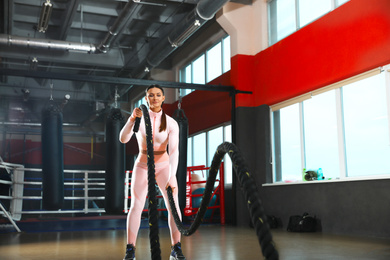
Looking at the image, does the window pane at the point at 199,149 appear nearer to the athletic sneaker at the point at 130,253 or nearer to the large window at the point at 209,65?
the large window at the point at 209,65

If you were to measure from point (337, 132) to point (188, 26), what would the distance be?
132 inches

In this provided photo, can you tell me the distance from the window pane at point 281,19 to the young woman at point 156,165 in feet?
16.1

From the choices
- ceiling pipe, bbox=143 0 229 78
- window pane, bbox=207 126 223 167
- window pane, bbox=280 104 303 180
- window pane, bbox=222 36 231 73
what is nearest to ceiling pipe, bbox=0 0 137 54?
ceiling pipe, bbox=143 0 229 78

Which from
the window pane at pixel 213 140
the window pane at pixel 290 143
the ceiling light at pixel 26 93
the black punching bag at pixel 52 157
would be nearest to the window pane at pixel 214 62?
the window pane at pixel 213 140

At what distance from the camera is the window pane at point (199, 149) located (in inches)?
415

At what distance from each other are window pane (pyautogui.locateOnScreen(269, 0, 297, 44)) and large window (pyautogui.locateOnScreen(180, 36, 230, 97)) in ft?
5.01

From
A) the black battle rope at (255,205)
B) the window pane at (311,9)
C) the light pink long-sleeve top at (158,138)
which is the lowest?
the black battle rope at (255,205)

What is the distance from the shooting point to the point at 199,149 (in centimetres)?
1082

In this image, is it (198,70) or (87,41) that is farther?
(198,70)

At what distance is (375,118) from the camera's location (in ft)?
18.5

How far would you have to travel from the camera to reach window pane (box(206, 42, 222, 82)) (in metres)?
9.97

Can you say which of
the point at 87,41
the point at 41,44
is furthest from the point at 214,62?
the point at 41,44

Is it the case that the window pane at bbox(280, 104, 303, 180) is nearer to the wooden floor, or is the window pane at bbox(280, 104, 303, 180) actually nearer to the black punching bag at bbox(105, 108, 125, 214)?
the wooden floor

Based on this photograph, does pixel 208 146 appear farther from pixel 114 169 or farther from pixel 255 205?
pixel 255 205
